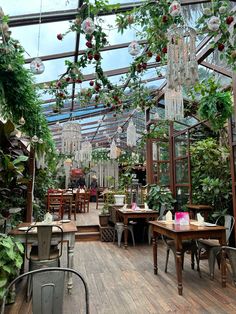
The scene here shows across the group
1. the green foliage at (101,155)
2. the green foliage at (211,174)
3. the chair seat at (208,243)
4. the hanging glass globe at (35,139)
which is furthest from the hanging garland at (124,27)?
the green foliage at (101,155)

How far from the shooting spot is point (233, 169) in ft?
13.5

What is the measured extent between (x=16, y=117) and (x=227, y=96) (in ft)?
10.9

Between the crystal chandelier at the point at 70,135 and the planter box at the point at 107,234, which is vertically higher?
the crystal chandelier at the point at 70,135

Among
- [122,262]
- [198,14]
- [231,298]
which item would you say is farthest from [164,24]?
[122,262]

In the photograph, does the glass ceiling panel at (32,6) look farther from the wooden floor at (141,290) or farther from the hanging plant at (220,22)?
the wooden floor at (141,290)

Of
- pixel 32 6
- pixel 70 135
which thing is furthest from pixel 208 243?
pixel 32 6

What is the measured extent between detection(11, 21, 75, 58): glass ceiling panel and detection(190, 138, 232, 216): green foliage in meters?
3.28

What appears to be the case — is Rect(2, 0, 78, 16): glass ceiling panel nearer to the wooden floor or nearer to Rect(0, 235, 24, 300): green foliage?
Rect(0, 235, 24, 300): green foliage

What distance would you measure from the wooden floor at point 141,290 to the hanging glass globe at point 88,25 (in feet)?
9.11

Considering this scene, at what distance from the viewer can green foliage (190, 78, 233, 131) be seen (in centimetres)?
386

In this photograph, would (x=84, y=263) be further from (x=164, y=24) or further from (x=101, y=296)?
(x=164, y=24)

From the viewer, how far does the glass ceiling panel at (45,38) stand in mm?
3588

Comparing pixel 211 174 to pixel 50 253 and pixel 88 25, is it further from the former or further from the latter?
pixel 88 25

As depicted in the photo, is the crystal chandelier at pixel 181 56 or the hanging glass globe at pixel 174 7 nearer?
the hanging glass globe at pixel 174 7
